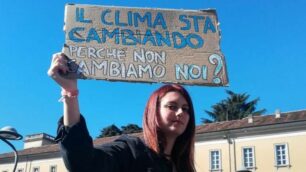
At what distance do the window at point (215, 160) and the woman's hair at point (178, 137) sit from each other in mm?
35287

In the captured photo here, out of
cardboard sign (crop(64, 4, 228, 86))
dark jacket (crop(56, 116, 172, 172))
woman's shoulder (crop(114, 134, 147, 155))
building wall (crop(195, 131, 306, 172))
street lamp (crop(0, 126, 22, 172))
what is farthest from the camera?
building wall (crop(195, 131, 306, 172))

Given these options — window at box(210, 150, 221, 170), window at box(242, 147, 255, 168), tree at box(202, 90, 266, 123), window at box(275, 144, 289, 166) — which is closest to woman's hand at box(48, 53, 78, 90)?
window at box(275, 144, 289, 166)

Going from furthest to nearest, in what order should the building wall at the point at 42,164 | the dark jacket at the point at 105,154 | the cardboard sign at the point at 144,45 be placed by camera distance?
the building wall at the point at 42,164, the cardboard sign at the point at 144,45, the dark jacket at the point at 105,154

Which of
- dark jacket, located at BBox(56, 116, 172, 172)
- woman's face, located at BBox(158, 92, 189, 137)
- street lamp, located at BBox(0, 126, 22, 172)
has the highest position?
street lamp, located at BBox(0, 126, 22, 172)

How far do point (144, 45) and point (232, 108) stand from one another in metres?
60.0

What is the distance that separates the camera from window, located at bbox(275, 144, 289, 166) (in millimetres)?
33750

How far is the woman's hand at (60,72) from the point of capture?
113 cm

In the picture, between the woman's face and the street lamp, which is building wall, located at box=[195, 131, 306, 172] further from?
the woman's face

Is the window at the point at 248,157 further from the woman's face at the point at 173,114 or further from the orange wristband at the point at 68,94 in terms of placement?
the orange wristband at the point at 68,94

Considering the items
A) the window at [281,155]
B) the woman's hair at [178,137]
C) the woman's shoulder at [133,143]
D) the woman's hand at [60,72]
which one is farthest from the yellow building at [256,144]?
the woman's hand at [60,72]

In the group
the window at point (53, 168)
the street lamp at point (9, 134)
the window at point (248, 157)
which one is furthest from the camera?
the window at point (53, 168)

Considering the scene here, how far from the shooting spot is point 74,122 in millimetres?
1145

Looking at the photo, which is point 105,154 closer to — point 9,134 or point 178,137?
→ point 178,137

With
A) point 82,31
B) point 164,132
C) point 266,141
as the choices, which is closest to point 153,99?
point 164,132
